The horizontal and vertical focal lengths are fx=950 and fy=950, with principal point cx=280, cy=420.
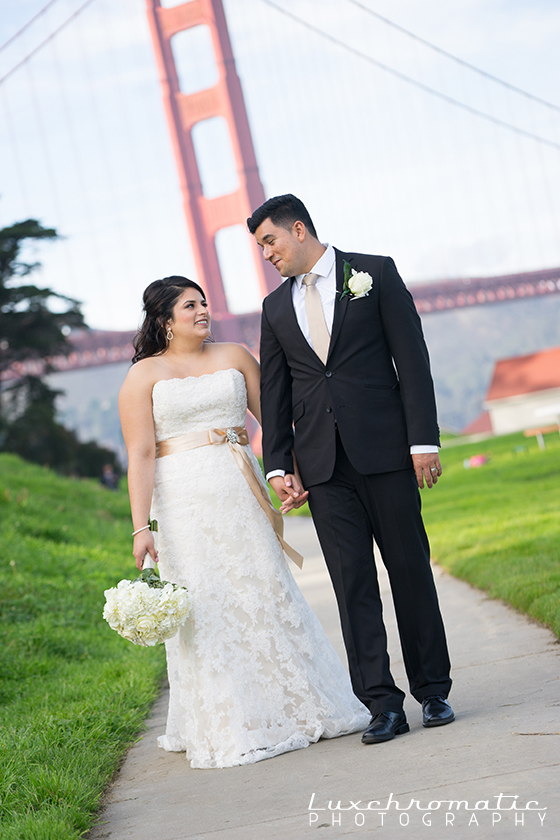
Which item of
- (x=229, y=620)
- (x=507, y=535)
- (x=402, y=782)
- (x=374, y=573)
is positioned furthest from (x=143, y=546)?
(x=507, y=535)

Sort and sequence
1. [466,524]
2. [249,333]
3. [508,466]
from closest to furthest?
1. [466,524]
2. [508,466]
3. [249,333]

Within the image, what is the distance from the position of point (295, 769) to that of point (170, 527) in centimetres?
91

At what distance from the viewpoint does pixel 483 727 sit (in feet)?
8.25

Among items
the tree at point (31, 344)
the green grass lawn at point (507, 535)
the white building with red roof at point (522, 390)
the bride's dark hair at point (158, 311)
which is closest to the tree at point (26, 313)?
the tree at point (31, 344)

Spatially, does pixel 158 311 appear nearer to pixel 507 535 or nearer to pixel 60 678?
pixel 60 678

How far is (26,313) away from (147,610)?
19.4 m

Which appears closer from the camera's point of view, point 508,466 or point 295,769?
point 295,769

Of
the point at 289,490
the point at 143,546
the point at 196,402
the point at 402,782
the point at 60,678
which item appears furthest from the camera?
the point at 60,678

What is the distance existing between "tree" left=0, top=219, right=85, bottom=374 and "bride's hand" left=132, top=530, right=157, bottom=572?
1890cm

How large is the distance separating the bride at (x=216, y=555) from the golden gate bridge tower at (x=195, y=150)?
1260 inches

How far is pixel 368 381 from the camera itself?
110 inches

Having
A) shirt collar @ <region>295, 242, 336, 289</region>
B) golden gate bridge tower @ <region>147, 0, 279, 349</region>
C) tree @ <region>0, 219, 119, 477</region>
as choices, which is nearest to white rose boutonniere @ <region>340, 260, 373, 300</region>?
shirt collar @ <region>295, 242, 336, 289</region>

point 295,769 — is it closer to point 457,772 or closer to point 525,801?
point 457,772

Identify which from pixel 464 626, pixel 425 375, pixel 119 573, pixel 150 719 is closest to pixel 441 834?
pixel 425 375
